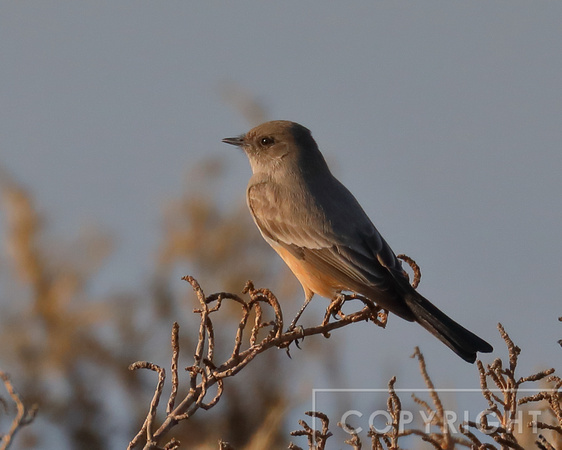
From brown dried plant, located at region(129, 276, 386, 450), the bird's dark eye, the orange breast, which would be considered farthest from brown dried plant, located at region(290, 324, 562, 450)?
the bird's dark eye

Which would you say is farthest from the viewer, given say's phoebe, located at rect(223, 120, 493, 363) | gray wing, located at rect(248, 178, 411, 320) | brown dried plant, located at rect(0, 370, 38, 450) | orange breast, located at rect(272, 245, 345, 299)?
orange breast, located at rect(272, 245, 345, 299)

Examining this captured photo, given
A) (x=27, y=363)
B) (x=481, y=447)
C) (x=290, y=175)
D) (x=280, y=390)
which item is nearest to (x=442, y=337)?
(x=481, y=447)

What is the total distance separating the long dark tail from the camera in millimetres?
3752

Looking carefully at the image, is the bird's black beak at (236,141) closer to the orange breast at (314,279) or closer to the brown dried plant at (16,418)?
the orange breast at (314,279)

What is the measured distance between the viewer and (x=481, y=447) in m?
2.46

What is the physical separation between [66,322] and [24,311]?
0.36 m

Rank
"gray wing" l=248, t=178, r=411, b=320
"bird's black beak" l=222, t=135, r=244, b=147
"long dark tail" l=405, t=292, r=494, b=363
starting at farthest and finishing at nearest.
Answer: "bird's black beak" l=222, t=135, r=244, b=147 → "gray wing" l=248, t=178, r=411, b=320 → "long dark tail" l=405, t=292, r=494, b=363

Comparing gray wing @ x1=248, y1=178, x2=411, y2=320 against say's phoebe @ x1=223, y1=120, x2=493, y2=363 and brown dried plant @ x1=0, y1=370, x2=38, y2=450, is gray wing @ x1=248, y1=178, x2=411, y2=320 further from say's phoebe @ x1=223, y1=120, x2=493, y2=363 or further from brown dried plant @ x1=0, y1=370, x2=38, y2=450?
brown dried plant @ x1=0, y1=370, x2=38, y2=450

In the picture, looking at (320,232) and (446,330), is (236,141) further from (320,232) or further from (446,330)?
(446,330)

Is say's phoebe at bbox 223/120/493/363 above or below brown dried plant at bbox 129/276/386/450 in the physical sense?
above

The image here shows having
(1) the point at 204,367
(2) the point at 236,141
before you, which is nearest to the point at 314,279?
(2) the point at 236,141

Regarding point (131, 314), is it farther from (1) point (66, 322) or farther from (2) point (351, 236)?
(2) point (351, 236)

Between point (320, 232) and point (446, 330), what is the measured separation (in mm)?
1068

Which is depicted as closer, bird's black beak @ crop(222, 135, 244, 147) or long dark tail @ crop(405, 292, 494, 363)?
long dark tail @ crop(405, 292, 494, 363)
